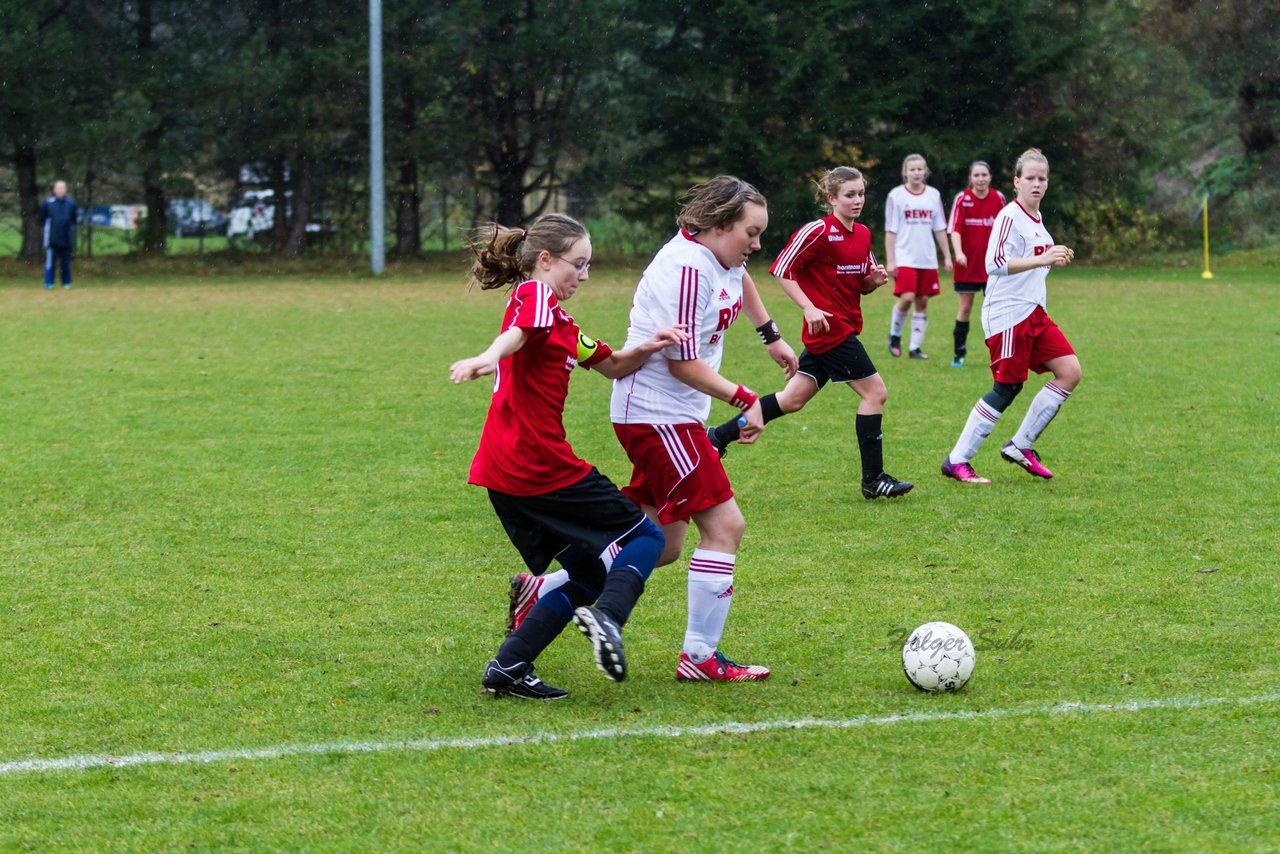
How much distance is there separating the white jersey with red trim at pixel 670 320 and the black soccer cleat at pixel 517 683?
93 cm

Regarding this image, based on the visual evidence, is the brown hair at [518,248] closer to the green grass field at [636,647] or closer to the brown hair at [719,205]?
the brown hair at [719,205]

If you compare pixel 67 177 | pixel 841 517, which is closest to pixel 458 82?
pixel 67 177

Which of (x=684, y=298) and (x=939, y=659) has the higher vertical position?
(x=684, y=298)

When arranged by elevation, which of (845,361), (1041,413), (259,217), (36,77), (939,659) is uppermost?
(36,77)

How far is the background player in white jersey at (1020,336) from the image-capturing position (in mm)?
8219

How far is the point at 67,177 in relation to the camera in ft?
93.9

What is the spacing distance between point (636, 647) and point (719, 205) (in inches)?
63.3

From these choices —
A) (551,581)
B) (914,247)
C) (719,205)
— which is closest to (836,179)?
(719,205)

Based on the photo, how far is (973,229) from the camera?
48.4ft

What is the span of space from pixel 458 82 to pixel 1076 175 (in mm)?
12999

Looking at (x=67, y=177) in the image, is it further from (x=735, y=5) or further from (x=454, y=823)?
(x=454, y=823)

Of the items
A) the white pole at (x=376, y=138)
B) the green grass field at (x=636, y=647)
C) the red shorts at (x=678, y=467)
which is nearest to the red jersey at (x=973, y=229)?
the green grass field at (x=636, y=647)

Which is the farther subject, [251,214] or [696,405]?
[251,214]

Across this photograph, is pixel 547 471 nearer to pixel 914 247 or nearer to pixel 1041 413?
pixel 1041 413
